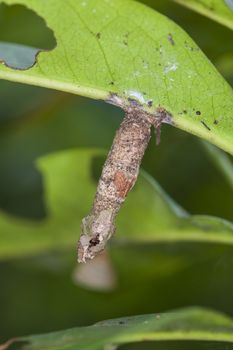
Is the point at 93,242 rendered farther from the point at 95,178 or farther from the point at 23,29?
the point at 23,29

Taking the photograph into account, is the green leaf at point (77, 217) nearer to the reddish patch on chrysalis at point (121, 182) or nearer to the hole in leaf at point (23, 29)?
A: the reddish patch on chrysalis at point (121, 182)

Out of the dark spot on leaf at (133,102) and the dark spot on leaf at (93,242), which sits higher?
the dark spot on leaf at (133,102)

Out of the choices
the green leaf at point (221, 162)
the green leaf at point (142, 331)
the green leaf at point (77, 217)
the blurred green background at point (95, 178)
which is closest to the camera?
the green leaf at point (142, 331)

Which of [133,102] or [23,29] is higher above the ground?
[23,29]

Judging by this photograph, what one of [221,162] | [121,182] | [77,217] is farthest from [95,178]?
[121,182]

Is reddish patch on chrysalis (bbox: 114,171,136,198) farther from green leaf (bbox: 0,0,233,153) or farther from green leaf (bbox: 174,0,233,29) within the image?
green leaf (bbox: 174,0,233,29)

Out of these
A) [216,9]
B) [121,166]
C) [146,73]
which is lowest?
[121,166]

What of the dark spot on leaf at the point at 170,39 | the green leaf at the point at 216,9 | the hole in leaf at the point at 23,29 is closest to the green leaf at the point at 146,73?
the dark spot on leaf at the point at 170,39

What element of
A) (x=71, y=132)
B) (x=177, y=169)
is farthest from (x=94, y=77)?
(x=71, y=132)
